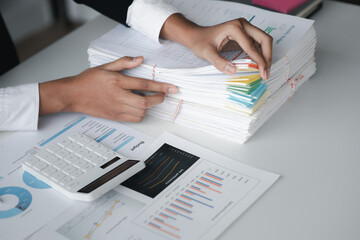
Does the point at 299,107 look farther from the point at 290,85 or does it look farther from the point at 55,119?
the point at 55,119

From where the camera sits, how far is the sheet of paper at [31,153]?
0.87 meters

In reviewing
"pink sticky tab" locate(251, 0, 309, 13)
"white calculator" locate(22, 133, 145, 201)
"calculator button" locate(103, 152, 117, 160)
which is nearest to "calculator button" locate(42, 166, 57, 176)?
"white calculator" locate(22, 133, 145, 201)

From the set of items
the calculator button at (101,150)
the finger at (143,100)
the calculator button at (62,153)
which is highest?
the finger at (143,100)

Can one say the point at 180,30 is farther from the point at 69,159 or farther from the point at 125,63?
the point at 69,159

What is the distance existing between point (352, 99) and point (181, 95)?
0.41 metres

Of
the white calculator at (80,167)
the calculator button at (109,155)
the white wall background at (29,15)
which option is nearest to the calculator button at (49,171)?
the white calculator at (80,167)

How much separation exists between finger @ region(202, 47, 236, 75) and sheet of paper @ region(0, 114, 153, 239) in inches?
8.6

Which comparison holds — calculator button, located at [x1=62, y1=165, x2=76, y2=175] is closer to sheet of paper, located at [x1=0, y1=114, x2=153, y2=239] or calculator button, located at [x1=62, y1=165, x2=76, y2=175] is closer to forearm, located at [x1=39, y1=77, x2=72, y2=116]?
sheet of paper, located at [x1=0, y1=114, x2=153, y2=239]

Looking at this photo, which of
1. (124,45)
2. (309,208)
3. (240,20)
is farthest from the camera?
(124,45)

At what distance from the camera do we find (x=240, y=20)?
1.08 m

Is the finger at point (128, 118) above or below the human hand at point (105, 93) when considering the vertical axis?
below

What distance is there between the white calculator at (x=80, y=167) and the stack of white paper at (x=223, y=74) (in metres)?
0.21

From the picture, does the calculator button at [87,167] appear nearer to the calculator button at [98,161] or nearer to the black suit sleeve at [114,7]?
the calculator button at [98,161]

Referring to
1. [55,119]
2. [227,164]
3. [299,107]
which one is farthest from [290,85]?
[55,119]
